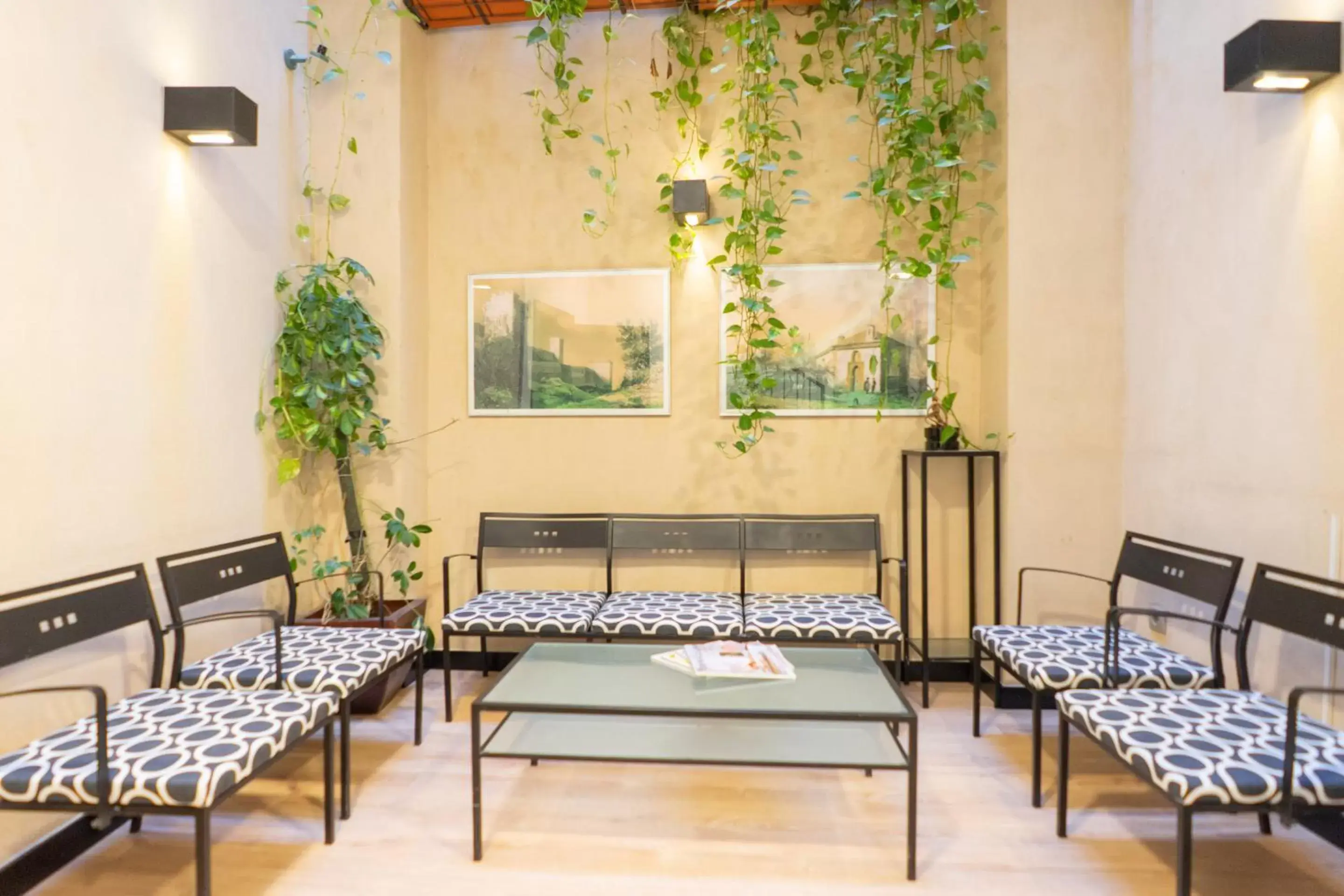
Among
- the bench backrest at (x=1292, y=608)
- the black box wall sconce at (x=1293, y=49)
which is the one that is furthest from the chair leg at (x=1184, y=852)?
the black box wall sconce at (x=1293, y=49)

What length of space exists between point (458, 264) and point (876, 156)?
2.43 m

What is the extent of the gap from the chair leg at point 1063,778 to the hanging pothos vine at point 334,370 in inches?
109

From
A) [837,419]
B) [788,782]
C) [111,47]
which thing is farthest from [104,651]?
[837,419]

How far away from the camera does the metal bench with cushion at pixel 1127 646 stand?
2.60m

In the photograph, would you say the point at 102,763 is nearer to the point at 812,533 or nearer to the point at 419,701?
the point at 419,701

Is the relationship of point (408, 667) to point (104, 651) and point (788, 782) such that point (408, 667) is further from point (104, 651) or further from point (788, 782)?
point (788, 782)

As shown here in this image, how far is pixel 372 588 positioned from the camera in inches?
151

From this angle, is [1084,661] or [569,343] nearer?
[1084,661]

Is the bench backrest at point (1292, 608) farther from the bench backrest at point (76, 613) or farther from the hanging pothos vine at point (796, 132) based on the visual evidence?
the bench backrest at point (76, 613)

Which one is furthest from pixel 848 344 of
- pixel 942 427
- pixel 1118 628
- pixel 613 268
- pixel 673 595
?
pixel 1118 628

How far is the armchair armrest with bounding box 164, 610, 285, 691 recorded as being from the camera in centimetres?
250

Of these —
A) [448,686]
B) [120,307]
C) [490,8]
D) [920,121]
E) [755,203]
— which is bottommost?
[448,686]

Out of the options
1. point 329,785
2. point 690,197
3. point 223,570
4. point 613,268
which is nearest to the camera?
point 329,785

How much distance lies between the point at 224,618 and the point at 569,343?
2.21 m
